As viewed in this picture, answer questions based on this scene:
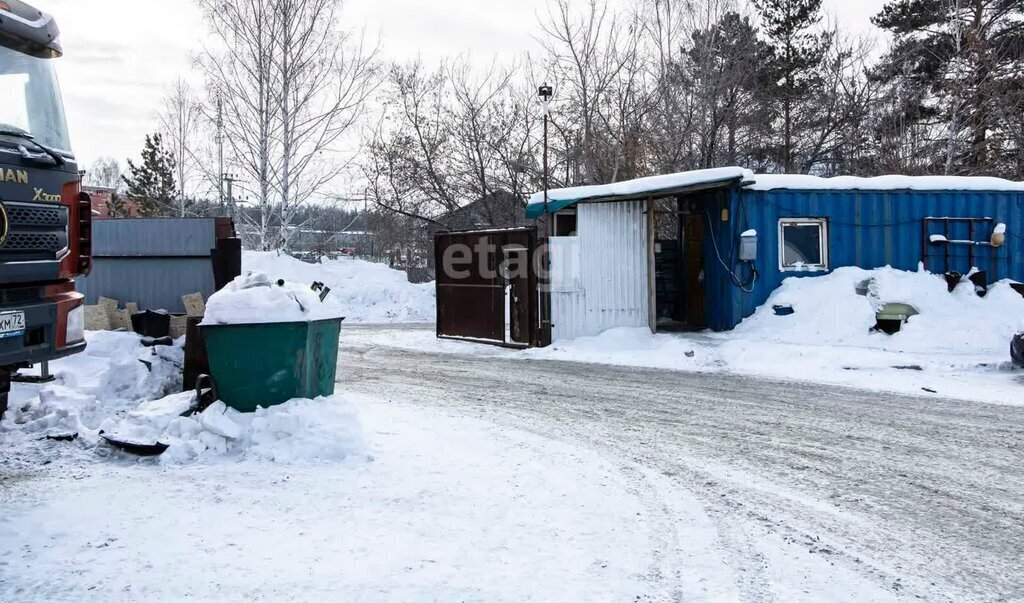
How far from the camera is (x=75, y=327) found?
5.68 m

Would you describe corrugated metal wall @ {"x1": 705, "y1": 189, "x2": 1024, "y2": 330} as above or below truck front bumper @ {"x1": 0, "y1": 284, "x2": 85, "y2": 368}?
above

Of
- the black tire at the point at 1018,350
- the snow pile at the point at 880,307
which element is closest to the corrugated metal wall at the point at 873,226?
the snow pile at the point at 880,307

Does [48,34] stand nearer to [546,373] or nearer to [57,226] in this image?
[57,226]

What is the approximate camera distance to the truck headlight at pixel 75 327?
5594 mm

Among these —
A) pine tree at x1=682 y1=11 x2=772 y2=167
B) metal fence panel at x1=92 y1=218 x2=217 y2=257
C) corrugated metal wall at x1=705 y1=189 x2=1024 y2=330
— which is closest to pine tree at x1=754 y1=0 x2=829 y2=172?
pine tree at x1=682 y1=11 x2=772 y2=167

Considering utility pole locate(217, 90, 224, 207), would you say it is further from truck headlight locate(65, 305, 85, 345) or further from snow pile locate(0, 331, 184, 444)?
truck headlight locate(65, 305, 85, 345)

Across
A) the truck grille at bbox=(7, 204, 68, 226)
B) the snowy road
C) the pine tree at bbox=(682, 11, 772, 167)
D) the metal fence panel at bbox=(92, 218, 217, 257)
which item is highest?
the pine tree at bbox=(682, 11, 772, 167)

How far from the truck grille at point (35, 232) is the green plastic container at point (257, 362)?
47.6 inches

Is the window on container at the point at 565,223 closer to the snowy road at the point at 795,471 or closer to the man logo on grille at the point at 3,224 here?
the snowy road at the point at 795,471

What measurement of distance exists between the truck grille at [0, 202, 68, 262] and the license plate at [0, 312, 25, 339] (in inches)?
14.2

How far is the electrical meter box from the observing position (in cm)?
1405

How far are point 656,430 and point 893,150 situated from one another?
74.4 feet

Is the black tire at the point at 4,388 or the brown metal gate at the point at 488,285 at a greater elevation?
the brown metal gate at the point at 488,285

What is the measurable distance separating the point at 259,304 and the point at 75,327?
1.30 meters
